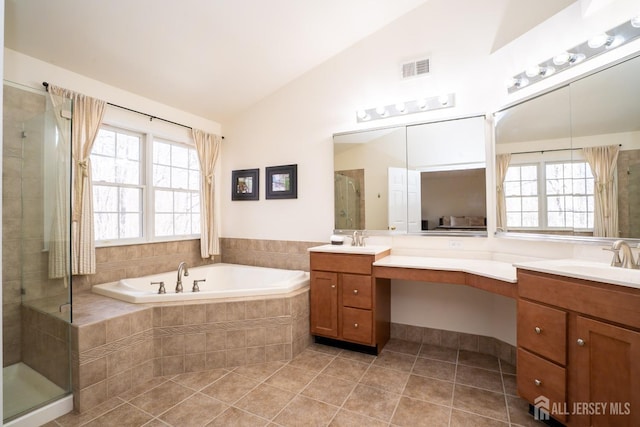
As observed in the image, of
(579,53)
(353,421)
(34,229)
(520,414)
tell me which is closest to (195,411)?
(353,421)

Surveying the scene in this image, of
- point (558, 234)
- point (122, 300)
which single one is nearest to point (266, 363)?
point (122, 300)

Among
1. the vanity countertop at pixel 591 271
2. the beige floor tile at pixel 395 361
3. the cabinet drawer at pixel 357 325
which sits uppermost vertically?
the vanity countertop at pixel 591 271

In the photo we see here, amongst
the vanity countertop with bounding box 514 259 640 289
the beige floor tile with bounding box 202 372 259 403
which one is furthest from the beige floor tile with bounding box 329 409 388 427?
the vanity countertop with bounding box 514 259 640 289

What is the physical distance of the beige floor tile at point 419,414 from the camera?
174 centimetres

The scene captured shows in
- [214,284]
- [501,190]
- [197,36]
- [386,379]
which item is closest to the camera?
[386,379]

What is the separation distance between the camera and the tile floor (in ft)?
5.79

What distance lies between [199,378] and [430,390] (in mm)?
1653

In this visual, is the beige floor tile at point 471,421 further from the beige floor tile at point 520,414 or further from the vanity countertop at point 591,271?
the vanity countertop at point 591,271

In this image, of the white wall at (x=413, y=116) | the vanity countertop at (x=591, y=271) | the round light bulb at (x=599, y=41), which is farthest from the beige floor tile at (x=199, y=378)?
the round light bulb at (x=599, y=41)

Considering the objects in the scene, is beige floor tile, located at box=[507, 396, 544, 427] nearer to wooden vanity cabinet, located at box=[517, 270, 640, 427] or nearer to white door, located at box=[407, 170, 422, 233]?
wooden vanity cabinet, located at box=[517, 270, 640, 427]

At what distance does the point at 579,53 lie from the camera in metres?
1.96

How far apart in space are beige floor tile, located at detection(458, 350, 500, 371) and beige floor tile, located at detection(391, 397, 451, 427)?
2.32ft

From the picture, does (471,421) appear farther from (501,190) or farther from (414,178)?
(414,178)

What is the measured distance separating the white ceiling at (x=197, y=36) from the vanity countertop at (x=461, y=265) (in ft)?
5.93
